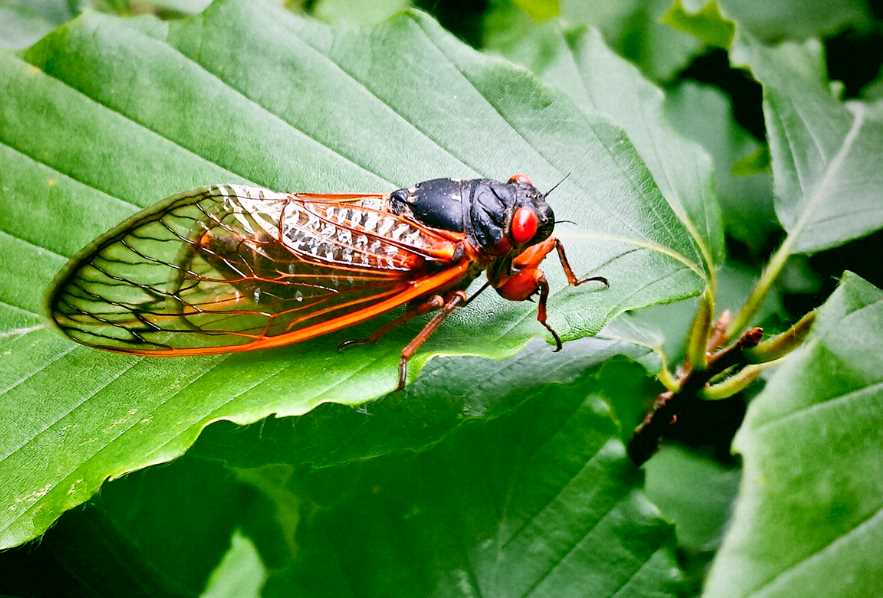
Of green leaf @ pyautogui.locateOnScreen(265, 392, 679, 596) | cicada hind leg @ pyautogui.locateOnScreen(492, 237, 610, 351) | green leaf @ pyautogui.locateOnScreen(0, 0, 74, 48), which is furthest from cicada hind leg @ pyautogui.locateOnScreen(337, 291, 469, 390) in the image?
green leaf @ pyautogui.locateOnScreen(0, 0, 74, 48)

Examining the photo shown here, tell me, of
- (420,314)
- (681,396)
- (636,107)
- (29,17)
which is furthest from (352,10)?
(681,396)

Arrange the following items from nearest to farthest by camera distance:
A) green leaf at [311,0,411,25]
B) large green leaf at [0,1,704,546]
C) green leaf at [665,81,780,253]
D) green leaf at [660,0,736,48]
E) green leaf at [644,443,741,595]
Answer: large green leaf at [0,1,704,546] → green leaf at [660,0,736,48] → green leaf at [644,443,741,595] → green leaf at [311,0,411,25] → green leaf at [665,81,780,253]

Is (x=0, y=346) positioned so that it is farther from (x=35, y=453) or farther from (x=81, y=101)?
(x=81, y=101)

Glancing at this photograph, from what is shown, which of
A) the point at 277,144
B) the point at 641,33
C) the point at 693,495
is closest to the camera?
the point at 277,144

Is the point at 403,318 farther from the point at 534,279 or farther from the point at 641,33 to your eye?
the point at 641,33

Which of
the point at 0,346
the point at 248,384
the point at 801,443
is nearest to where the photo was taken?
the point at 801,443

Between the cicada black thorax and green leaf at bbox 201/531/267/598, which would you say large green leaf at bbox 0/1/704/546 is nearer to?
the cicada black thorax

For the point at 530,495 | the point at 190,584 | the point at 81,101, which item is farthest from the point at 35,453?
the point at 530,495
